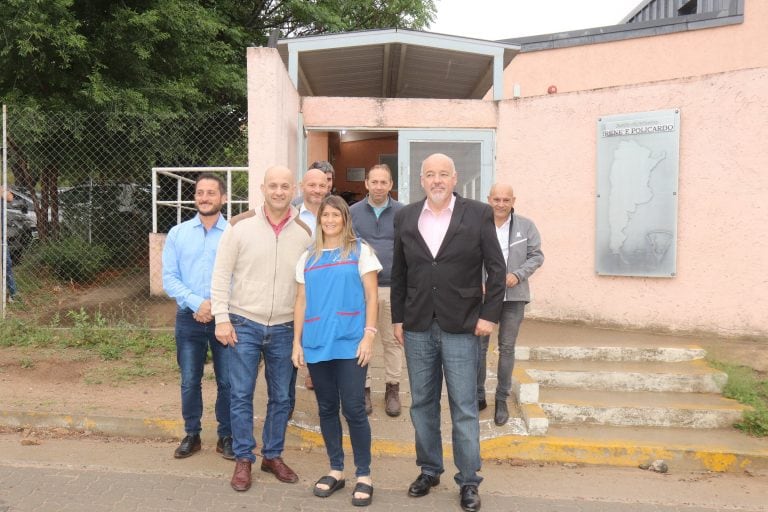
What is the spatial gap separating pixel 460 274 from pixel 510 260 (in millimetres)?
1178

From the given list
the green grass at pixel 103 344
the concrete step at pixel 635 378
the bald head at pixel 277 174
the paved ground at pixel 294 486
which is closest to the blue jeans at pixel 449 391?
the paved ground at pixel 294 486

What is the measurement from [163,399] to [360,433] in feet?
8.06

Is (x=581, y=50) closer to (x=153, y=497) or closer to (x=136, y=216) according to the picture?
(x=136, y=216)

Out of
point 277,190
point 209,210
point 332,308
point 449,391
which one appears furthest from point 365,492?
point 209,210

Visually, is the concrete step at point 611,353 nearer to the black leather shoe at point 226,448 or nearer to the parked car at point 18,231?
the black leather shoe at point 226,448

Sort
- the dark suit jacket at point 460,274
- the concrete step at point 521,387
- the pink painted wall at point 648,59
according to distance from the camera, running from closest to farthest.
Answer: the dark suit jacket at point 460,274 < the concrete step at point 521,387 < the pink painted wall at point 648,59

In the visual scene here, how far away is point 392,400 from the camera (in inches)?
196

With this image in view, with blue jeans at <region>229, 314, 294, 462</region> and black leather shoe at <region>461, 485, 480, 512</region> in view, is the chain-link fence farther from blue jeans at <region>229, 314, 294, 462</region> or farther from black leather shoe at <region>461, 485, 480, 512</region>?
black leather shoe at <region>461, 485, 480, 512</region>

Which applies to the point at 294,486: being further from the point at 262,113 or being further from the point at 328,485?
the point at 262,113

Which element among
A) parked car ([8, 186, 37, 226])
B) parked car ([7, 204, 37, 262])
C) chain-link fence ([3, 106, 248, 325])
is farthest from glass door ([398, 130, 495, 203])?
parked car ([8, 186, 37, 226])

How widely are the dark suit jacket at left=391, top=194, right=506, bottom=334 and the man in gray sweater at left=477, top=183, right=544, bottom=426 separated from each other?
1.00 m

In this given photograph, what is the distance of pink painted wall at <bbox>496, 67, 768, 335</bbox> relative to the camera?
21.4 feet

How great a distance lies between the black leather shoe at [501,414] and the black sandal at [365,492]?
137 cm

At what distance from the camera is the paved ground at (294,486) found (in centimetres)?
376
